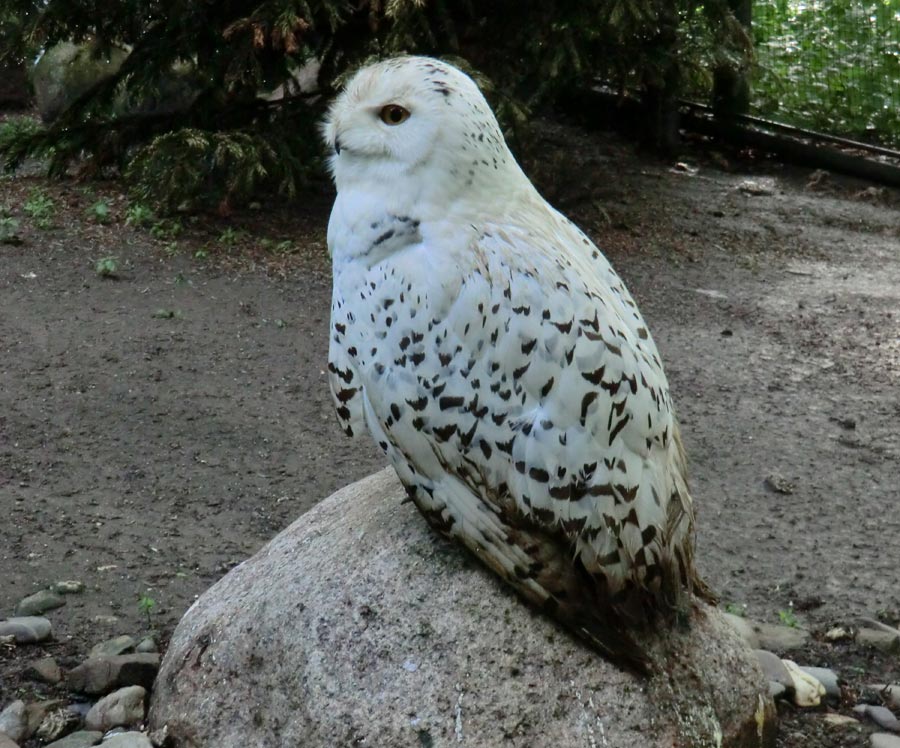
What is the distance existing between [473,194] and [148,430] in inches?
113

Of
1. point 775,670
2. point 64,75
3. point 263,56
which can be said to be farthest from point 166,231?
point 775,670

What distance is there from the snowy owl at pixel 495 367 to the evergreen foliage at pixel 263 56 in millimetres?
4186

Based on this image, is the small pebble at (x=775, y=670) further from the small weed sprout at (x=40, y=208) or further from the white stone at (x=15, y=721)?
the small weed sprout at (x=40, y=208)

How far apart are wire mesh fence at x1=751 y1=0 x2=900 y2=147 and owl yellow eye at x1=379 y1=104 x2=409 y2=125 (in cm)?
865

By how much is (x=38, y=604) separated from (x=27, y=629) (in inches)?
7.2

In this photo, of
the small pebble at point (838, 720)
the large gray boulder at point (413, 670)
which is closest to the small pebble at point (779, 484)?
the small pebble at point (838, 720)

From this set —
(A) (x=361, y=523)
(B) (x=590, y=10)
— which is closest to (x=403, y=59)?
(A) (x=361, y=523)

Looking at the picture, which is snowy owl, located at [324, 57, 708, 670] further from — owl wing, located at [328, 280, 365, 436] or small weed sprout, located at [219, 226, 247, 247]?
small weed sprout, located at [219, 226, 247, 247]

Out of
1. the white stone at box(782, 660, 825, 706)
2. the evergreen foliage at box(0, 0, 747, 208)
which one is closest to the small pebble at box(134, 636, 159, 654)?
the white stone at box(782, 660, 825, 706)

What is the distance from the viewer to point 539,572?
286cm

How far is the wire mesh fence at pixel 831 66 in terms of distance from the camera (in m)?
10.9

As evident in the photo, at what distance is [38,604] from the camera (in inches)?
152

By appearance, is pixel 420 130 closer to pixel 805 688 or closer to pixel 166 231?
pixel 805 688

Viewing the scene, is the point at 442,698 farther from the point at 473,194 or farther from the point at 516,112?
the point at 516,112
